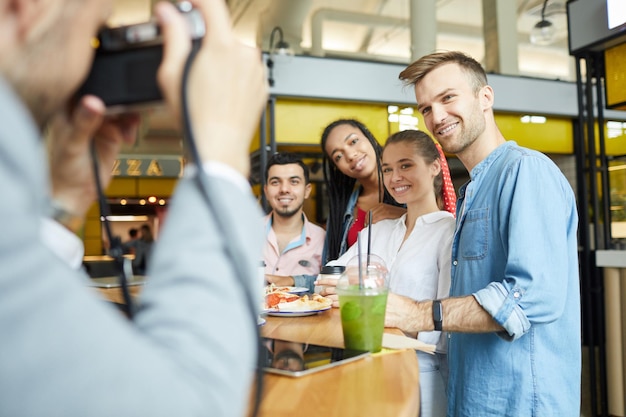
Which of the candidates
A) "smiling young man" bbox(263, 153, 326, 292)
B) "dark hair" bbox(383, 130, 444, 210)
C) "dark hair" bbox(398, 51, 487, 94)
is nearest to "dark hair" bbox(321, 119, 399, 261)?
"smiling young man" bbox(263, 153, 326, 292)

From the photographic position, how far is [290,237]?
2.84 meters

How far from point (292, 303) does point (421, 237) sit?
1.75 ft

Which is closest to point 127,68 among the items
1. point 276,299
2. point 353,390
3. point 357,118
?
point 353,390

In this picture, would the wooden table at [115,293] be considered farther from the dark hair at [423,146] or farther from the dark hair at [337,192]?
the dark hair at [423,146]

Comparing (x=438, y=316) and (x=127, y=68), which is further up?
(x=127, y=68)

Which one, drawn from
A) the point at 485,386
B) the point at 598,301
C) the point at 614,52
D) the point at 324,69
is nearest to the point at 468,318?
the point at 485,386

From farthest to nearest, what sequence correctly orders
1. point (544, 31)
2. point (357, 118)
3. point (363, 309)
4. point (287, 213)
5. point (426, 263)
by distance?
point (544, 31) < point (357, 118) < point (287, 213) < point (426, 263) < point (363, 309)

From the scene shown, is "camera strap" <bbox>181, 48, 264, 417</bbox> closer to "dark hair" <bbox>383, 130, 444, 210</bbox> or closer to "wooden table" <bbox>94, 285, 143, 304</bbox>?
"wooden table" <bbox>94, 285, 143, 304</bbox>

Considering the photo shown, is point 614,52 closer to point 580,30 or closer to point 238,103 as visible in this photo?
point 580,30

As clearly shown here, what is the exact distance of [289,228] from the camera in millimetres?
2854

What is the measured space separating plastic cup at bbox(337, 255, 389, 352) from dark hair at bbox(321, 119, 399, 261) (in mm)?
1464

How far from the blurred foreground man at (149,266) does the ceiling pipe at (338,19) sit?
20.0 ft

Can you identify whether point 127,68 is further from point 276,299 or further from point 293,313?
point 276,299

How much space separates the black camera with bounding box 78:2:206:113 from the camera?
0.50 meters
